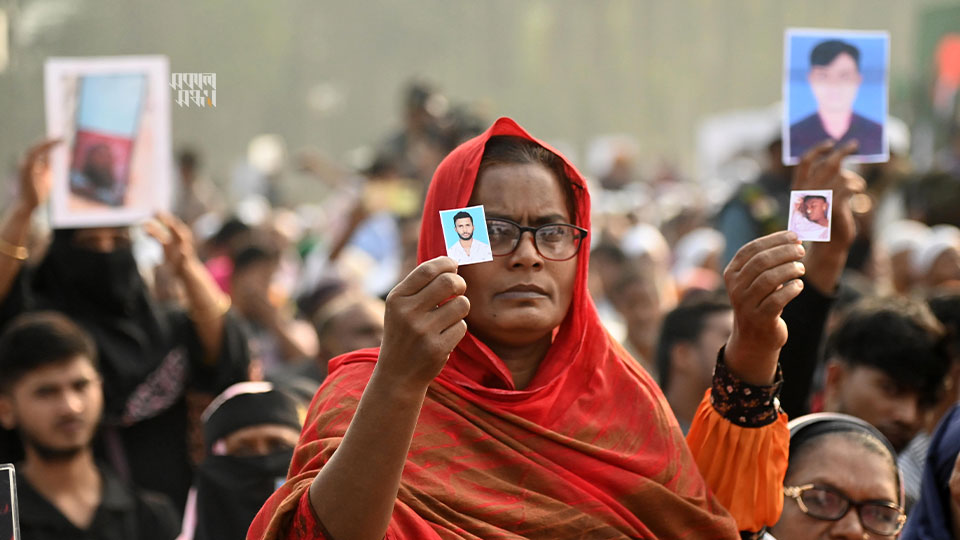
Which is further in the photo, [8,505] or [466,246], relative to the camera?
[8,505]

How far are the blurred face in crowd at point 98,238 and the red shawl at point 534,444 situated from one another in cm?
257

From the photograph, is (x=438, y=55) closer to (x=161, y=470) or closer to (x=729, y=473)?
(x=161, y=470)

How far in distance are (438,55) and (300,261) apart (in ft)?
17.1

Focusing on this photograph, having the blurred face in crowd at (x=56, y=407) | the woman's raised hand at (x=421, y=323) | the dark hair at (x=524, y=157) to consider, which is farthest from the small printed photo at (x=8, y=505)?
the blurred face in crowd at (x=56, y=407)

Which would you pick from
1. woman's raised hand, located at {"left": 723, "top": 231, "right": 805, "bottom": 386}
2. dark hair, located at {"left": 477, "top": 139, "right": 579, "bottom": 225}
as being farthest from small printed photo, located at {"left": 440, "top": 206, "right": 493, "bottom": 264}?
woman's raised hand, located at {"left": 723, "top": 231, "right": 805, "bottom": 386}

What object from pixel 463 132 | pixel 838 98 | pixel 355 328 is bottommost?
pixel 355 328

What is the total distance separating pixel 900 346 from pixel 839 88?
1.12m

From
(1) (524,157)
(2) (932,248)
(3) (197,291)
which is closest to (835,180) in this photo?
(1) (524,157)

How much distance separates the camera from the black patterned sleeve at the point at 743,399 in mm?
2586

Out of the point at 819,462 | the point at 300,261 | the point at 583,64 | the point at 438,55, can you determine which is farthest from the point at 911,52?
the point at 819,462

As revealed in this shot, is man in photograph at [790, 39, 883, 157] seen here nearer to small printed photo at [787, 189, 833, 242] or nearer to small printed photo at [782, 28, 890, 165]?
small printed photo at [782, 28, 890, 165]

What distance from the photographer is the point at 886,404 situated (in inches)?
151

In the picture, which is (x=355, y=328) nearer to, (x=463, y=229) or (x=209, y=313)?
(x=209, y=313)

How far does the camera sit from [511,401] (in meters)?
2.48
